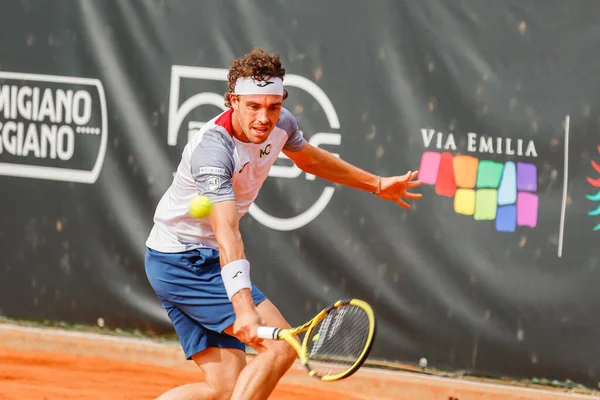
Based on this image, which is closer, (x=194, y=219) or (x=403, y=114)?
(x=194, y=219)

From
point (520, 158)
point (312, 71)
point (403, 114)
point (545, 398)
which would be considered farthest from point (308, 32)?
point (545, 398)

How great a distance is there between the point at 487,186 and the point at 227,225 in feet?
7.37

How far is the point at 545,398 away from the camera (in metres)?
5.23

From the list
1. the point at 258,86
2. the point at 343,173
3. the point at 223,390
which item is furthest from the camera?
the point at 343,173

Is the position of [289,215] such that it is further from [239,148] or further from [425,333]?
[239,148]

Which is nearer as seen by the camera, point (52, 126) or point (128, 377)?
point (128, 377)

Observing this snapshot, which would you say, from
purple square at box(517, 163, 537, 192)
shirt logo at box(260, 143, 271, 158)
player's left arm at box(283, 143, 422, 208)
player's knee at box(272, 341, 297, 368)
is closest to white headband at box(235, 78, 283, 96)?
shirt logo at box(260, 143, 271, 158)

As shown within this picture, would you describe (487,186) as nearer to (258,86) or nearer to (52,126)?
(258,86)

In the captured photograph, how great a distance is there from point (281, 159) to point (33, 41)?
66.8 inches

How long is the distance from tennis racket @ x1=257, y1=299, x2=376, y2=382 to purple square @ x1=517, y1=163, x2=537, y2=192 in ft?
5.17

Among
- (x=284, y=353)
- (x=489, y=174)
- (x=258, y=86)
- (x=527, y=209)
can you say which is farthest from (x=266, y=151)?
(x=527, y=209)

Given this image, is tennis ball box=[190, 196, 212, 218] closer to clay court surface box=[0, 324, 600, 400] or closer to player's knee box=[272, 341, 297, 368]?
player's knee box=[272, 341, 297, 368]

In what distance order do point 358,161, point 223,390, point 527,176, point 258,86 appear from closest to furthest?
point 258,86, point 223,390, point 527,176, point 358,161

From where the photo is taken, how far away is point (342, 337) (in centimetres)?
401
